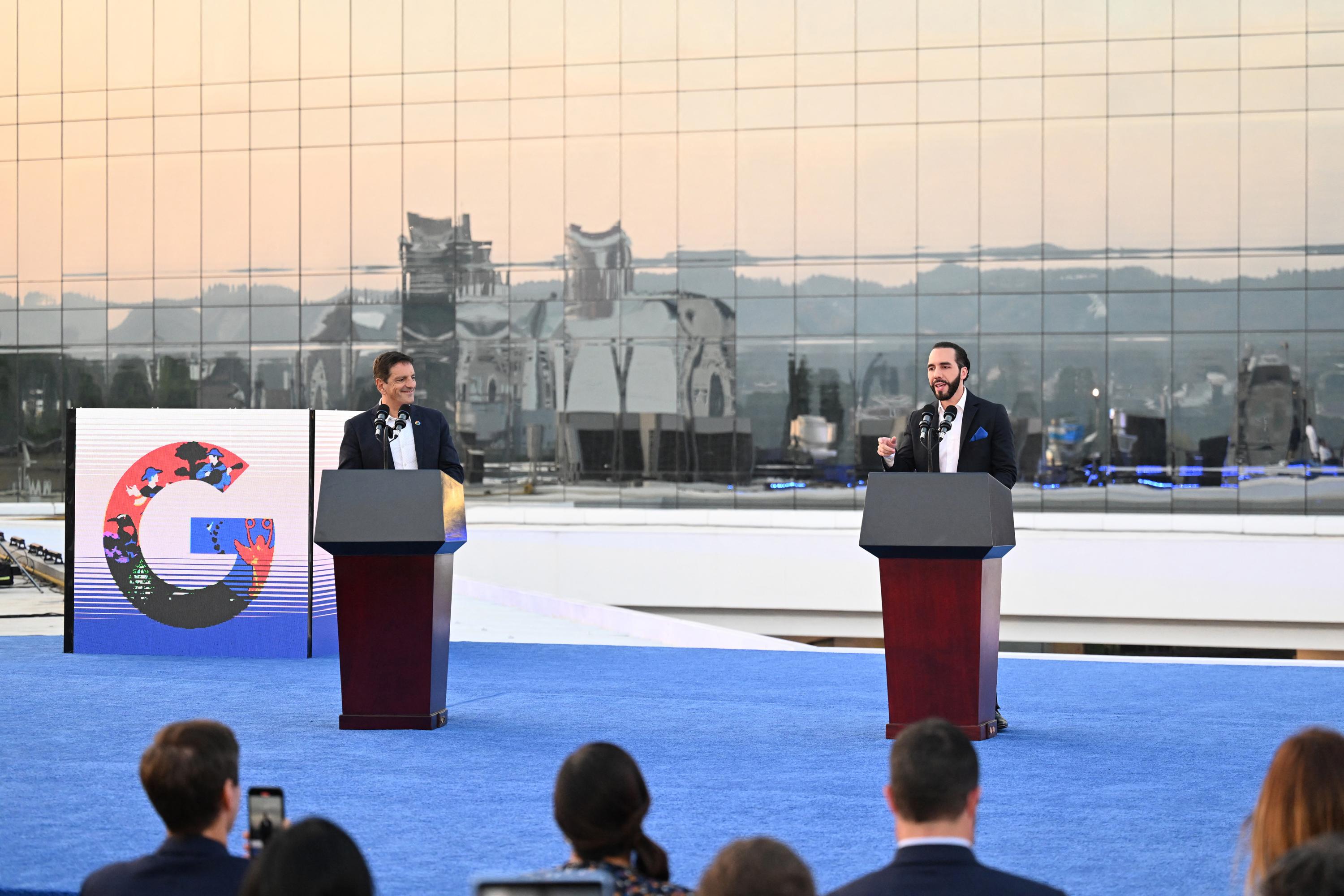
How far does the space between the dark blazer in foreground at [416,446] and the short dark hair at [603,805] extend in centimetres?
468

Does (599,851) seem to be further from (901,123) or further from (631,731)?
(901,123)

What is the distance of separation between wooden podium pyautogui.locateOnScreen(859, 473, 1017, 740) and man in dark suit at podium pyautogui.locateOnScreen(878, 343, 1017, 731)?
220 mm

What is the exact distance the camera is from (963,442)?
23.9 ft

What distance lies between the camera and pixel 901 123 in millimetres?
22672

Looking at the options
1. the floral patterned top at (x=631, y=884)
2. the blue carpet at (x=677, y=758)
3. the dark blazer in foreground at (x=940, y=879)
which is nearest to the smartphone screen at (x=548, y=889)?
the floral patterned top at (x=631, y=884)

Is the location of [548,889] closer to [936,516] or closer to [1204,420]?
[936,516]

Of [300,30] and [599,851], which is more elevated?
[300,30]

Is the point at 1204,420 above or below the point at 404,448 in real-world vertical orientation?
above

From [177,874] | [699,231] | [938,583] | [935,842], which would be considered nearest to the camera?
[935,842]

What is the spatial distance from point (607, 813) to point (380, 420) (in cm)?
492

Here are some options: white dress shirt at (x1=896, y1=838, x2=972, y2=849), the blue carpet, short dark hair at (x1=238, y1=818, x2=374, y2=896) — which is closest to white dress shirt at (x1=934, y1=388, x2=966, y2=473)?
the blue carpet

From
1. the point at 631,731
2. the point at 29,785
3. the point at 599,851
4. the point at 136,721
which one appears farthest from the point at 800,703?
the point at 599,851

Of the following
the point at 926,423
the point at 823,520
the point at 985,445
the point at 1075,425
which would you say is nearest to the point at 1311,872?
the point at 985,445

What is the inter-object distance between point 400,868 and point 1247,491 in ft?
64.3
